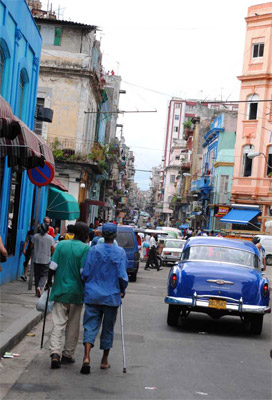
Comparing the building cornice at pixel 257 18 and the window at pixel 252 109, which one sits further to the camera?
the window at pixel 252 109

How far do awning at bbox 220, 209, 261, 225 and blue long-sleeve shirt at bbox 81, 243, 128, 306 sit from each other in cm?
4247

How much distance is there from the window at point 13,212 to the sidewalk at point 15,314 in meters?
1.58

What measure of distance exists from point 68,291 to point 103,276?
517mm

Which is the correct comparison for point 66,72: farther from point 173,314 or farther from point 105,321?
point 105,321

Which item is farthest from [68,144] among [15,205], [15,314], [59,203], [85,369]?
[85,369]

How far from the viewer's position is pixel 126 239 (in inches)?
960

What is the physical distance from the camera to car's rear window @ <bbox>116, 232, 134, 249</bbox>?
2422 cm

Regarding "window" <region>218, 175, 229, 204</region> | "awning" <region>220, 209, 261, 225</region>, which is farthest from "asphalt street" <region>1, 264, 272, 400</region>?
"window" <region>218, 175, 229, 204</region>

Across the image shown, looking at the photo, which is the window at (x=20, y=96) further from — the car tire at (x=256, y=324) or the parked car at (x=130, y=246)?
the car tire at (x=256, y=324)

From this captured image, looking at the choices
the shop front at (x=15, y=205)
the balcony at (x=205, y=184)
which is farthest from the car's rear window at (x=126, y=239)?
the balcony at (x=205, y=184)

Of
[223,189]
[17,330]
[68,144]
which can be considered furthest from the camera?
[223,189]

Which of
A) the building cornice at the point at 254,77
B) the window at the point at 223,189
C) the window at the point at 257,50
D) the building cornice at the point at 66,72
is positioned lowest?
→ the window at the point at 223,189

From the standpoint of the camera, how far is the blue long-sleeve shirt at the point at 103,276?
8.41 m

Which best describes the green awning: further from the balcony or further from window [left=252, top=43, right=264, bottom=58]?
the balcony
